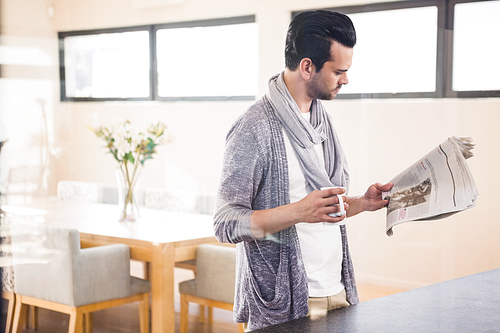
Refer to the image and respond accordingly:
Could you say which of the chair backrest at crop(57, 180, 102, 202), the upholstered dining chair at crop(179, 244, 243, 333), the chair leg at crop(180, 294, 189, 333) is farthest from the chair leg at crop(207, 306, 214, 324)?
the chair backrest at crop(57, 180, 102, 202)

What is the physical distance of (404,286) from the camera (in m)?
2.42

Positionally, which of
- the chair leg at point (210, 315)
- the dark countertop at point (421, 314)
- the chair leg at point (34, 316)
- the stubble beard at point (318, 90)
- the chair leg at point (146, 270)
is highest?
the stubble beard at point (318, 90)

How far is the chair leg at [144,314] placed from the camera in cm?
189

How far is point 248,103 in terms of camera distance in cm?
198

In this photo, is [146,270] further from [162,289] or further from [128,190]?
[128,190]

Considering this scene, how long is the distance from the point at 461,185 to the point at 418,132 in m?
1.08

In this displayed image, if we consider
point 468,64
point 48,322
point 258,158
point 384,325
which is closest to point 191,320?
point 48,322

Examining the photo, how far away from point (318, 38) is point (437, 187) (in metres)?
0.49

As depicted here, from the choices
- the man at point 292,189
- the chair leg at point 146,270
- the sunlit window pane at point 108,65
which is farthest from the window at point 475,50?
the chair leg at point 146,270

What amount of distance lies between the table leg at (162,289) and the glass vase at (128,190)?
5.3 inches

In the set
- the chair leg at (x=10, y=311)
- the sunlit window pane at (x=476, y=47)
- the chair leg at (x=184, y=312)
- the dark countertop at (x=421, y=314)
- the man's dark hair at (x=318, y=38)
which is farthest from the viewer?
the sunlit window pane at (x=476, y=47)

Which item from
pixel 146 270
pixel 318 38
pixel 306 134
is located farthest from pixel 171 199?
pixel 318 38

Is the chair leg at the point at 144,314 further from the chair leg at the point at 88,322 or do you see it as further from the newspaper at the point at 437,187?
the newspaper at the point at 437,187

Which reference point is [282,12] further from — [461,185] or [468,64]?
[461,185]
